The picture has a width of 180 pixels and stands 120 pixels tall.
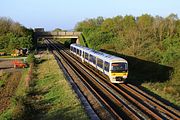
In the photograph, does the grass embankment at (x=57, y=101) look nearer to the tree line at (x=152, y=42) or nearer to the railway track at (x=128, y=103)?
the railway track at (x=128, y=103)

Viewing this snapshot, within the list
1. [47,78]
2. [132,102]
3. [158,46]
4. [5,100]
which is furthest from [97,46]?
[132,102]

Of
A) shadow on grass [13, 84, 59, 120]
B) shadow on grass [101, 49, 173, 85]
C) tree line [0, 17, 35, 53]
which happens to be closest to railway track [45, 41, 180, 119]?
shadow on grass [13, 84, 59, 120]

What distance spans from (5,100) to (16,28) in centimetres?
5449

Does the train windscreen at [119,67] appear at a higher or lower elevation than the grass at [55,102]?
higher

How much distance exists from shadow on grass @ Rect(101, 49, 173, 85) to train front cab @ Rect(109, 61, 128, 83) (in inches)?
231

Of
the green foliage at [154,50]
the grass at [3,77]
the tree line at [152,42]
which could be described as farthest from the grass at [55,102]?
the tree line at [152,42]

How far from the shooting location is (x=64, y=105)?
2320 cm

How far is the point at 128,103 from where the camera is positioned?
23.4 meters

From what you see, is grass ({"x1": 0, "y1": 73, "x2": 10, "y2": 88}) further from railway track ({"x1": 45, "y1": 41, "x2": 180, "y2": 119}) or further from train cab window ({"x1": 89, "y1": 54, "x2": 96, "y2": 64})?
railway track ({"x1": 45, "y1": 41, "x2": 180, "y2": 119})

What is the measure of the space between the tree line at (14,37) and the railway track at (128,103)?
49.4 metres

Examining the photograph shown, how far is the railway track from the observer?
806 inches

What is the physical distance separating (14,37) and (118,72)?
53.3 m

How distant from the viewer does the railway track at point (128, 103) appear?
20466 millimetres

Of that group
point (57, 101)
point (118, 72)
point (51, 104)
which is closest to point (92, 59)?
point (118, 72)
